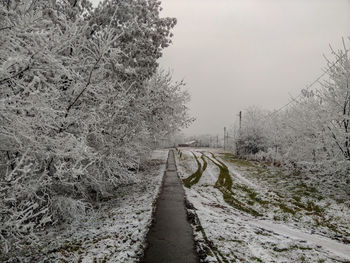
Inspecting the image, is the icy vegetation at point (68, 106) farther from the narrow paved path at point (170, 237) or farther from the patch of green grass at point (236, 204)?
the patch of green grass at point (236, 204)

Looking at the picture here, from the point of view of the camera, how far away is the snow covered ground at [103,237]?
603 centimetres

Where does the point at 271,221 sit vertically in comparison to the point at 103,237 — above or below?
below

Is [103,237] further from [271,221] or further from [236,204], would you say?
[236,204]

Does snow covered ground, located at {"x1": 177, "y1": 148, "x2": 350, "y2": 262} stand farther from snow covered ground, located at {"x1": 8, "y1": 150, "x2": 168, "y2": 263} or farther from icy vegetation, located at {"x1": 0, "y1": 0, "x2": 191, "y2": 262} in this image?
icy vegetation, located at {"x1": 0, "y1": 0, "x2": 191, "y2": 262}

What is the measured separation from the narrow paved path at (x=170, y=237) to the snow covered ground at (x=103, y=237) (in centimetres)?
31

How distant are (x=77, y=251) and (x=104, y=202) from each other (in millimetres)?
6034

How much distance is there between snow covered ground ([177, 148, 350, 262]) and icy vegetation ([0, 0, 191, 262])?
9.11 feet

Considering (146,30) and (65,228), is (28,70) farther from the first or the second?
(146,30)

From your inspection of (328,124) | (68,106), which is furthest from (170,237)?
(328,124)

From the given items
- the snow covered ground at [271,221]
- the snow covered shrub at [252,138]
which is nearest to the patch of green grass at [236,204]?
the snow covered ground at [271,221]

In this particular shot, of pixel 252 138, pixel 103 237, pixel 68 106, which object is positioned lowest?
pixel 103 237

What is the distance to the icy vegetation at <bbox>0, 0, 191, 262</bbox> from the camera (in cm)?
526

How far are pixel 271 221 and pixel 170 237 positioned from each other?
5.23 meters

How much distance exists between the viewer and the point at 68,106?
28.7 ft
